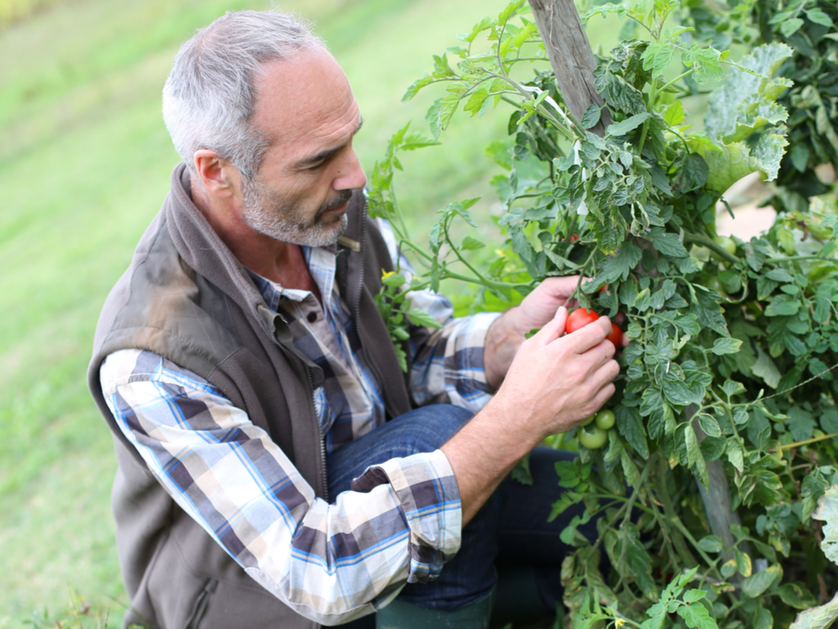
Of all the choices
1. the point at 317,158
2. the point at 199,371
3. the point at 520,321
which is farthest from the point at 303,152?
the point at 520,321

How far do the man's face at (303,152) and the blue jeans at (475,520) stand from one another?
20.9 inches

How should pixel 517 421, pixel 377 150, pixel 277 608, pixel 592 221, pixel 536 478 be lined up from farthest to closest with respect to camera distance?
pixel 377 150
pixel 536 478
pixel 277 608
pixel 517 421
pixel 592 221

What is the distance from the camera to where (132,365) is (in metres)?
1.52

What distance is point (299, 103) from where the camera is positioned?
1658 millimetres

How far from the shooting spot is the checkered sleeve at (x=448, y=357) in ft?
6.59

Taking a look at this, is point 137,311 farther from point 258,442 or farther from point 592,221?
point 592,221

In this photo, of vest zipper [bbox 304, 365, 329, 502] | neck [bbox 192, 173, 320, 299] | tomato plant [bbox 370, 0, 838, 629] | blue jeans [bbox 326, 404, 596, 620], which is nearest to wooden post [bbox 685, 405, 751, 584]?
tomato plant [bbox 370, 0, 838, 629]

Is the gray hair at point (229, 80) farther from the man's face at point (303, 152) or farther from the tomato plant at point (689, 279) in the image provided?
the tomato plant at point (689, 279)

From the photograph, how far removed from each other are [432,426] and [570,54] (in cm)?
88

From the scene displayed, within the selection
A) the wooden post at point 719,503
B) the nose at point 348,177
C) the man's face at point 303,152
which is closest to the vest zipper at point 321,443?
the man's face at point 303,152

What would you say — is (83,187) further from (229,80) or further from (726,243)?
(726,243)

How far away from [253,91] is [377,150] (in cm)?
472

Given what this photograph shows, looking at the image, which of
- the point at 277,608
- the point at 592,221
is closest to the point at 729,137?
the point at 592,221

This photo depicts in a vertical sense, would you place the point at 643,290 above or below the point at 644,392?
above
